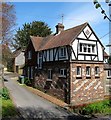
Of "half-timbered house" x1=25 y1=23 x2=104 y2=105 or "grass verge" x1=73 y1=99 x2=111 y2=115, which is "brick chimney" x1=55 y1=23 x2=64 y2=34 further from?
"grass verge" x1=73 y1=99 x2=111 y2=115

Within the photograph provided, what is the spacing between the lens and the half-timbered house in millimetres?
27391

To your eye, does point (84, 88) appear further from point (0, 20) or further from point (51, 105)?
point (0, 20)

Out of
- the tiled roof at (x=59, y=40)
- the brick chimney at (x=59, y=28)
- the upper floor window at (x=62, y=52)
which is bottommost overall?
the upper floor window at (x=62, y=52)

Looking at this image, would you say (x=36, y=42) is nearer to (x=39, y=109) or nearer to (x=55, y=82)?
(x=55, y=82)

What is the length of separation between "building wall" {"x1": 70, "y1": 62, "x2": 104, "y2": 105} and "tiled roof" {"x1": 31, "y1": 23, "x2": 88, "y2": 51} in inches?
141

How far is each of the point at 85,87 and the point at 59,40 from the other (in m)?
7.64

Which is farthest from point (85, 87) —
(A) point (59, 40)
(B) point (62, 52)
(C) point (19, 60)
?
(C) point (19, 60)

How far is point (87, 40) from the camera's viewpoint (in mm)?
28828

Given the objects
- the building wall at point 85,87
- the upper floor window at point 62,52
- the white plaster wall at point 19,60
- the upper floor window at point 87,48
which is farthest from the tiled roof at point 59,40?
the white plaster wall at point 19,60

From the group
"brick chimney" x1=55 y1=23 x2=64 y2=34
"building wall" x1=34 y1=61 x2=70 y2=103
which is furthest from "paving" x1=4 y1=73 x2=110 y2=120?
"brick chimney" x1=55 y1=23 x2=64 y2=34

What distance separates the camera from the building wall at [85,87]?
1073 inches

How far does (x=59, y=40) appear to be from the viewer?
1248 inches

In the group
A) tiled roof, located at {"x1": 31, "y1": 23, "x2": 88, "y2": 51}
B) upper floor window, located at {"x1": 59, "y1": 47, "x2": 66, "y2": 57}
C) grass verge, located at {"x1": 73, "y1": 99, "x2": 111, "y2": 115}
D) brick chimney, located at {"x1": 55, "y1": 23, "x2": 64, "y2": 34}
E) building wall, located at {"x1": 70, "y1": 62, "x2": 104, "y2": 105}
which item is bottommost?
Result: grass verge, located at {"x1": 73, "y1": 99, "x2": 111, "y2": 115}

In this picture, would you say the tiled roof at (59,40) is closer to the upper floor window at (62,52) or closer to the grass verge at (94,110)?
the upper floor window at (62,52)
